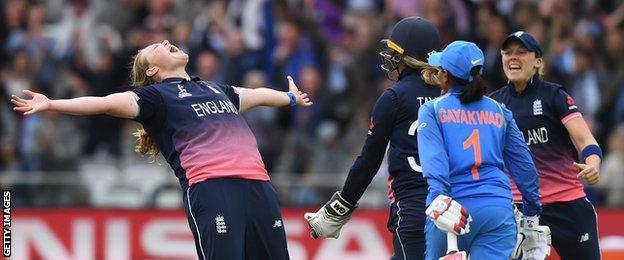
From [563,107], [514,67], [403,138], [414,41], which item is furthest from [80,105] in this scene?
[563,107]

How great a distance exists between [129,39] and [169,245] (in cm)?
476

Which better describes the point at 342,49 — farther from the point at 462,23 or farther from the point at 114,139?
the point at 114,139

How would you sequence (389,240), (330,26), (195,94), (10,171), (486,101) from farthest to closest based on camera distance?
(330,26) → (10,171) → (389,240) → (195,94) → (486,101)

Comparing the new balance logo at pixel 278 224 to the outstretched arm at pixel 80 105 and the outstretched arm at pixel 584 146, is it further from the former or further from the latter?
the outstretched arm at pixel 584 146

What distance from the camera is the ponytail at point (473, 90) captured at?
841 cm

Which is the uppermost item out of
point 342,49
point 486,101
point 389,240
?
point 342,49

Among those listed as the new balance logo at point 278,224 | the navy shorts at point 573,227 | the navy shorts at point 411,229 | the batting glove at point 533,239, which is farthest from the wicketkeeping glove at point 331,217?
the navy shorts at point 573,227

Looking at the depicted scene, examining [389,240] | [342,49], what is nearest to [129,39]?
[342,49]

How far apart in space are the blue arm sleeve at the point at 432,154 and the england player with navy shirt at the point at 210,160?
53.1 inches

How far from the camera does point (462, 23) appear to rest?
1786cm

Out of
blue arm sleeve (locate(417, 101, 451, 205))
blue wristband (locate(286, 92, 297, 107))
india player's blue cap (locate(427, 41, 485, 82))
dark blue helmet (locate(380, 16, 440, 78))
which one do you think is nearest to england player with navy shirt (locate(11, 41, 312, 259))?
blue wristband (locate(286, 92, 297, 107))

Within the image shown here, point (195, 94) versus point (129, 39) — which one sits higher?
point (129, 39)

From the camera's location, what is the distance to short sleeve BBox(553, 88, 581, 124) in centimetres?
1000

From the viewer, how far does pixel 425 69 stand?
9227 millimetres
